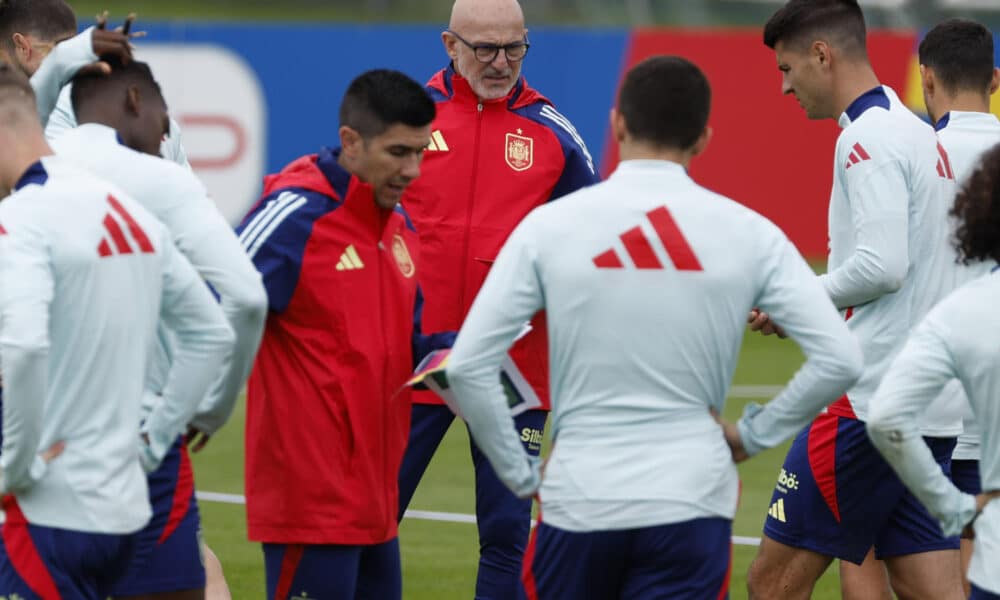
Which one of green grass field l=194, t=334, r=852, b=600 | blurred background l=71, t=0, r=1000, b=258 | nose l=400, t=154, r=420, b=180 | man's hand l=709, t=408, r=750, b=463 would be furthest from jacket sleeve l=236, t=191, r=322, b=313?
blurred background l=71, t=0, r=1000, b=258

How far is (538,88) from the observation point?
1852 centimetres

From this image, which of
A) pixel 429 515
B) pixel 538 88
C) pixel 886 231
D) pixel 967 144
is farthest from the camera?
pixel 538 88

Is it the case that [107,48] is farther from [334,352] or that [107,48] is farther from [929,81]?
[929,81]

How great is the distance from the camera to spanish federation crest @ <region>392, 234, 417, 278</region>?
211 inches

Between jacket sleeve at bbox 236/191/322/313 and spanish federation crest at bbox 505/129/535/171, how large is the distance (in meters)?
1.88

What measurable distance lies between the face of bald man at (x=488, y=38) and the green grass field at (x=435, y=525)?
256cm

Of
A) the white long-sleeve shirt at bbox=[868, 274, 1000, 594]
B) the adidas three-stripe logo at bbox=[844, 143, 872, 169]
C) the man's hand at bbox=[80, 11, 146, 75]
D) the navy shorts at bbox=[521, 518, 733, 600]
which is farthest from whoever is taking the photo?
the adidas three-stripe logo at bbox=[844, 143, 872, 169]

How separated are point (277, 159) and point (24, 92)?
13.8 meters

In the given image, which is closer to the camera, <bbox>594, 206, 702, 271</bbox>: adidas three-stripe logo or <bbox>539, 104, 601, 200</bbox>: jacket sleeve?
<bbox>594, 206, 702, 271</bbox>: adidas three-stripe logo

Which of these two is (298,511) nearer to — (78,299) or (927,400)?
(78,299)

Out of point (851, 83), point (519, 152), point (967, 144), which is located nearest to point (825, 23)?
point (851, 83)

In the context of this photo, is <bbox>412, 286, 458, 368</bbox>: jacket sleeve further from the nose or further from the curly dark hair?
the curly dark hair

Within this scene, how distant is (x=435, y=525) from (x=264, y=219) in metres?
4.72

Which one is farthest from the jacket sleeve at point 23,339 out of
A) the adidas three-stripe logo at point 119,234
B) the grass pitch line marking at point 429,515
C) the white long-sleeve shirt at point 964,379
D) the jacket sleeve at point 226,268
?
the grass pitch line marking at point 429,515
